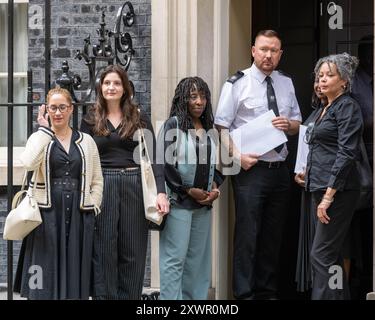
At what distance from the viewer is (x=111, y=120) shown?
27.7ft

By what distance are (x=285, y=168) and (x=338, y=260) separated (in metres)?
1.03

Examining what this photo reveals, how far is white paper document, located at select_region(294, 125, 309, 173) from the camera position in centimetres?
877

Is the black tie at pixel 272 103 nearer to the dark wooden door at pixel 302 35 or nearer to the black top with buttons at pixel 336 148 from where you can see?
the black top with buttons at pixel 336 148

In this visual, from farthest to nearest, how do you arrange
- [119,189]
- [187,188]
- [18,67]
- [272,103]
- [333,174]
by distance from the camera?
[18,67]
[272,103]
[187,188]
[119,189]
[333,174]

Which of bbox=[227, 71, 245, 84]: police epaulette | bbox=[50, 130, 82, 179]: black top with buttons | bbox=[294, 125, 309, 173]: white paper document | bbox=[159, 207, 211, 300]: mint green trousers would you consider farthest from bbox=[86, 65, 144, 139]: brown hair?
bbox=[294, 125, 309, 173]: white paper document

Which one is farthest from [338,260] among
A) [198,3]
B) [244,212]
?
[198,3]

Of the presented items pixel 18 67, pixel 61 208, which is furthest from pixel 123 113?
pixel 18 67

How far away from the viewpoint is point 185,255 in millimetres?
8641

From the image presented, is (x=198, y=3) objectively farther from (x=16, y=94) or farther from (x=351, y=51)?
(x=16, y=94)

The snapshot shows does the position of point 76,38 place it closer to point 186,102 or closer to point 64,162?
point 186,102

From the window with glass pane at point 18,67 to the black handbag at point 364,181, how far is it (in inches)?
124

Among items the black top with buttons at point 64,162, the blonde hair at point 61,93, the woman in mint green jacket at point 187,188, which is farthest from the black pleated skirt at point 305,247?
the blonde hair at point 61,93

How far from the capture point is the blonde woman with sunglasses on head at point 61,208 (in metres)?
8.03

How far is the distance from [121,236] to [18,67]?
→ 262 cm
